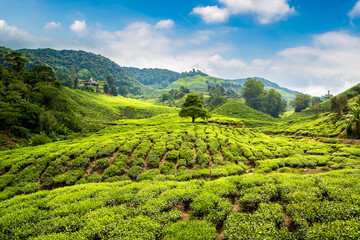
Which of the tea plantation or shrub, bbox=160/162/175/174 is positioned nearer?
the tea plantation

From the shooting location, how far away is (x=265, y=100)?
12625 cm

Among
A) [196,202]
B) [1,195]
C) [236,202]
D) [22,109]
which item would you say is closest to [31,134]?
[22,109]

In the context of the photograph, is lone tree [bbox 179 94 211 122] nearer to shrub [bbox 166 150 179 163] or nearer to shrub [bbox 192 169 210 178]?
shrub [bbox 166 150 179 163]

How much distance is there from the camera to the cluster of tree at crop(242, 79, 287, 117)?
4889 inches

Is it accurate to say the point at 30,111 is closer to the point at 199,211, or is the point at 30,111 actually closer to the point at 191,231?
the point at 199,211

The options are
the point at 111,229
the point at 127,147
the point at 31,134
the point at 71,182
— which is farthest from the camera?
the point at 31,134

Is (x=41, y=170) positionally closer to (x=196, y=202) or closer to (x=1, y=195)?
(x=1, y=195)

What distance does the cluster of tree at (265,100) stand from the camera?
407ft

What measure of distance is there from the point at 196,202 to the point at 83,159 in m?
15.6

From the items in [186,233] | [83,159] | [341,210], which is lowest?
[83,159]

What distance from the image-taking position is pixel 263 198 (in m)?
9.16

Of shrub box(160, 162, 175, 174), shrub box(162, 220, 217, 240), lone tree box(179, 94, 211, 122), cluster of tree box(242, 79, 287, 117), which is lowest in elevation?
shrub box(160, 162, 175, 174)

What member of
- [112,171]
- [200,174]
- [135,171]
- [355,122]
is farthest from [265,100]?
[112,171]

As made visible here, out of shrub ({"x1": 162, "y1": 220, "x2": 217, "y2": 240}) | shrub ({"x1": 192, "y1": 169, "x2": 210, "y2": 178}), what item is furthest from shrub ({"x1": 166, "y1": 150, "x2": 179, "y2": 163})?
shrub ({"x1": 162, "y1": 220, "x2": 217, "y2": 240})
